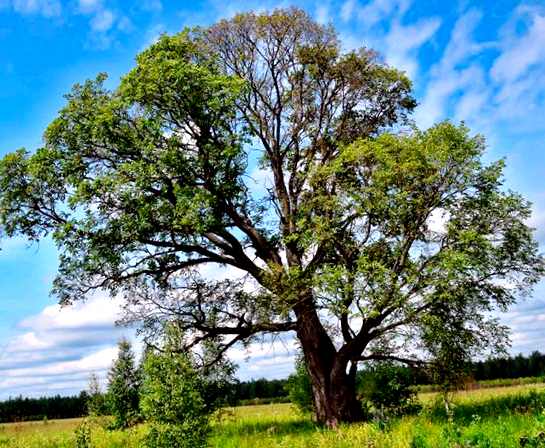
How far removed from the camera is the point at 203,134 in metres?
24.9

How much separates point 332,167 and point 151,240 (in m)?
7.37

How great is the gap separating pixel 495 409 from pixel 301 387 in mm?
9552

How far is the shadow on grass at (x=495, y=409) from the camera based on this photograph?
2067cm

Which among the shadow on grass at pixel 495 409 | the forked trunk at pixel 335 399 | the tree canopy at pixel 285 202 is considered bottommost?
the shadow on grass at pixel 495 409

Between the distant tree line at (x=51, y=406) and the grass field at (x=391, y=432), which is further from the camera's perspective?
the distant tree line at (x=51, y=406)

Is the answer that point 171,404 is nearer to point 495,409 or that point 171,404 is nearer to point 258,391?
point 495,409

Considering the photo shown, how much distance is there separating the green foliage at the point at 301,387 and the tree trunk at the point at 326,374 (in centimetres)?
350

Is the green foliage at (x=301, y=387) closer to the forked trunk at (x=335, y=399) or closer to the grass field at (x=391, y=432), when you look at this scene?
the grass field at (x=391, y=432)

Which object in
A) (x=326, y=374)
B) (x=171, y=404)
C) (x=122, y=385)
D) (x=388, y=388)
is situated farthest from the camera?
(x=122, y=385)

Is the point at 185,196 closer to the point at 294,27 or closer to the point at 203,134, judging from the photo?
the point at 203,134

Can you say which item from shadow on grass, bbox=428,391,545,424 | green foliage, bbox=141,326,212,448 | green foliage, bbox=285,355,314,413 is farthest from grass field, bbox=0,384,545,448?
green foliage, bbox=141,326,212,448

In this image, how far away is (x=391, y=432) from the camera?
16797 mm

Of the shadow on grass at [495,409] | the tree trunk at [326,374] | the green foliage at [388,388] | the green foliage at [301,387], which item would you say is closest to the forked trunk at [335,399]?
the tree trunk at [326,374]

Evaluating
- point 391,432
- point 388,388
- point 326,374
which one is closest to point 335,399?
point 326,374
